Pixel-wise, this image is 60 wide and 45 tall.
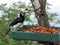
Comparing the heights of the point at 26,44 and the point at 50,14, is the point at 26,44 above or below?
below

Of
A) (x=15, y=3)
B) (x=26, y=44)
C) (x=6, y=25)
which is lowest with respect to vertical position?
(x=26, y=44)

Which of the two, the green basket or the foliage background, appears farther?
the foliage background

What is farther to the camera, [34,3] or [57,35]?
[34,3]

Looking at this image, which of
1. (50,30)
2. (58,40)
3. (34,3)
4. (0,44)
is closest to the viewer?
(58,40)

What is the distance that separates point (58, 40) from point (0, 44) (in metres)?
2.61

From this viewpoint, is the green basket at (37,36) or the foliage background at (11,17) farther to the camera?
the foliage background at (11,17)

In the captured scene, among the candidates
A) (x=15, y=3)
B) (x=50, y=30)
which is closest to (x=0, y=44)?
(x=15, y=3)

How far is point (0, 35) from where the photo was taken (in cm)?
591

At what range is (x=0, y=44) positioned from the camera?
580cm

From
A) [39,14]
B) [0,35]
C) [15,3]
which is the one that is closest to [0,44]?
[0,35]

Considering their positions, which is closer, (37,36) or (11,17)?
(37,36)

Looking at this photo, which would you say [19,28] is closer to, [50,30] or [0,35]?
[50,30]

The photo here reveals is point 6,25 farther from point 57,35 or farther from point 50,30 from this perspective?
point 57,35

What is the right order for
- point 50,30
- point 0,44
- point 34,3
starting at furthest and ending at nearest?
point 0,44 < point 34,3 < point 50,30
